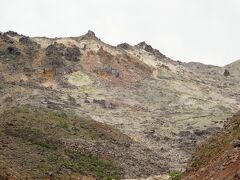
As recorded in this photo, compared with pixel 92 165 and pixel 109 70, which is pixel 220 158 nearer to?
pixel 92 165

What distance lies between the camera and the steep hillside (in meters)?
16.8

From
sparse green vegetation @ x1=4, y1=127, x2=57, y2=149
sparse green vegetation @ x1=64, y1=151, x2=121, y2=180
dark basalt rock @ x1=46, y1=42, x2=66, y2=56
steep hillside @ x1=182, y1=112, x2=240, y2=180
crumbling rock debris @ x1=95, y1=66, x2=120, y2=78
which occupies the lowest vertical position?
sparse green vegetation @ x1=64, y1=151, x2=121, y2=180

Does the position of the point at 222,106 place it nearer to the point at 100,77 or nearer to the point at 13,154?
the point at 100,77

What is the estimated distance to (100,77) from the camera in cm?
6988

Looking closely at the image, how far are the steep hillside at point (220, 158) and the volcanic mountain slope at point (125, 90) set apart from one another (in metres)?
21.3

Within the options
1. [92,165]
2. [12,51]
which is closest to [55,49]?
[12,51]

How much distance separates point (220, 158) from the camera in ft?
59.9

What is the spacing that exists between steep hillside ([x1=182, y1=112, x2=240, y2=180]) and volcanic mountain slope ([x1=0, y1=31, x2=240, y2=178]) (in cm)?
2129

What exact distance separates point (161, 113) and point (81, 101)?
9.52 meters

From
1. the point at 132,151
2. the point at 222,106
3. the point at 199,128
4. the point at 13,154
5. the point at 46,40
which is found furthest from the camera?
the point at 46,40

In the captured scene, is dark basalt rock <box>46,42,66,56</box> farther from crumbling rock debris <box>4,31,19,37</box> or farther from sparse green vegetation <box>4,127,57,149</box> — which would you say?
sparse green vegetation <box>4,127,57,149</box>

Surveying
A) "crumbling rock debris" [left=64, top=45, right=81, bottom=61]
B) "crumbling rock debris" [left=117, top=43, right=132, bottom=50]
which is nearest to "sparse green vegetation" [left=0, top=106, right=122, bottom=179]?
"crumbling rock debris" [left=64, top=45, right=81, bottom=61]

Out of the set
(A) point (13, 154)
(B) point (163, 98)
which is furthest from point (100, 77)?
(A) point (13, 154)

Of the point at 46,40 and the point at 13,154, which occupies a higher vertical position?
the point at 46,40
